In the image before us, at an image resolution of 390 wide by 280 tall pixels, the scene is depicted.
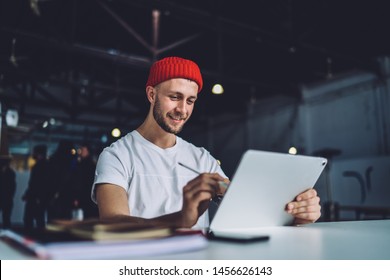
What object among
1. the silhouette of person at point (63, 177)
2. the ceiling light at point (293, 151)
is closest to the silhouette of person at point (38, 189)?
the silhouette of person at point (63, 177)

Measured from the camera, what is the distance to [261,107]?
A: 9281 millimetres

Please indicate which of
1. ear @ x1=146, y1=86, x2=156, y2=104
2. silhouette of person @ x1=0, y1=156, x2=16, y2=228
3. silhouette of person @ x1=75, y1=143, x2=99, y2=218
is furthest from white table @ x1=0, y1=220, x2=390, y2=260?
silhouette of person @ x1=0, y1=156, x2=16, y2=228

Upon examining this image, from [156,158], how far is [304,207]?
24.4 inches

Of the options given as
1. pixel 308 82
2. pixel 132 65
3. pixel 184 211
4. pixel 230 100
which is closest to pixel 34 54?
pixel 132 65

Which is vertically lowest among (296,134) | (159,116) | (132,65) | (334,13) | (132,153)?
(132,153)

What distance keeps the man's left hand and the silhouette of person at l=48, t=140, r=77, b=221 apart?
351cm

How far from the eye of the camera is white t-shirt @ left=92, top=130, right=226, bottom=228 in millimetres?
1276

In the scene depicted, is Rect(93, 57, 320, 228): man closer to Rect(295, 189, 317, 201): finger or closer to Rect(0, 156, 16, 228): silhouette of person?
Rect(295, 189, 317, 201): finger

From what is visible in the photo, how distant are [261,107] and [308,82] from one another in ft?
5.26

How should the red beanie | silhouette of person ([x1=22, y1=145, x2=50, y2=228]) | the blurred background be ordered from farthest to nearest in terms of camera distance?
the blurred background
silhouette of person ([x1=22, y1=145, x2=50, y2=228])
the red beanie

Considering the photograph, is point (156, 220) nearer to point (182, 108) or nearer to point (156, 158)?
point (156, 158)

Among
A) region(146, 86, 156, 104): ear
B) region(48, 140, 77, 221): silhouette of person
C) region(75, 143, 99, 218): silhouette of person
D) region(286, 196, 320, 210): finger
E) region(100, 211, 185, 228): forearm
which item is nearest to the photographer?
region(100, 211, 185, 228): forearm

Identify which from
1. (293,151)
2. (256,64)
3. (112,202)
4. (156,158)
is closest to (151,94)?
(156,158)
